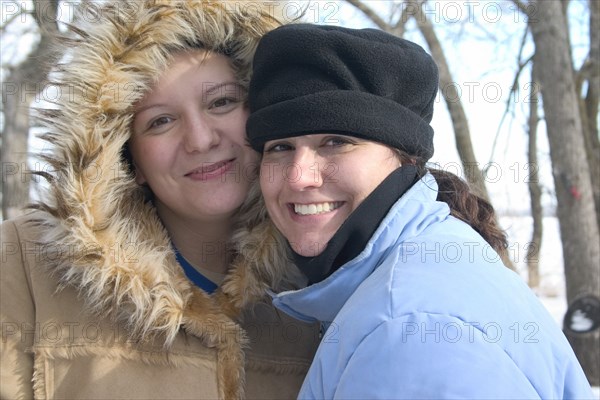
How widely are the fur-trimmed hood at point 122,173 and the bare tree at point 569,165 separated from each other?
12.5 feet

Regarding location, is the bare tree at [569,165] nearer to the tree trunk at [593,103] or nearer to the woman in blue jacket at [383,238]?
the tree trunk at [593,103]

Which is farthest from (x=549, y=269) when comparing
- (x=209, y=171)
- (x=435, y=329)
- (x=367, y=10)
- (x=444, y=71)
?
(x=435, y=329)

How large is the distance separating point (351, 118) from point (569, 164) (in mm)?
4182

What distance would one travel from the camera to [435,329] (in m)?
1.28

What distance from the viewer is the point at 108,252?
6.56ft

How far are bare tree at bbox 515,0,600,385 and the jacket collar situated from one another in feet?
12.9

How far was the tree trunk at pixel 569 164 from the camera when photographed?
532 cm

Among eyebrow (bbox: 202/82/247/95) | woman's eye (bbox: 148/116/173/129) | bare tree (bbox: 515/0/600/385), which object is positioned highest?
eyebrow (bbox: 202/82/247/95)

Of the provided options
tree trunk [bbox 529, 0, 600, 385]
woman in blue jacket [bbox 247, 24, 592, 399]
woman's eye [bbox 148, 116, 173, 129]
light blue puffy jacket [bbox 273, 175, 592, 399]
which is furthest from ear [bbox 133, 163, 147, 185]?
tree trunk [bbox 529, 0, 600, 385]

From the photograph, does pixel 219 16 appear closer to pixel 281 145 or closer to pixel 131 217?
pixel 281 145

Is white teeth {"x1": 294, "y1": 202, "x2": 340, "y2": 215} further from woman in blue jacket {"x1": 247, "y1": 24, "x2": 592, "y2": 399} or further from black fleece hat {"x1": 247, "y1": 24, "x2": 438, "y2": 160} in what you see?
black fleece hat {"x1": 247, "y1": 24, "x2": 438, "y2": 160}

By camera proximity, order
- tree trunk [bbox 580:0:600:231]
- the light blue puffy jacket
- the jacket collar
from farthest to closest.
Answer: tree trunk [bbox 580:0:600:231]
the jacket collar
the light blue puffy jacket

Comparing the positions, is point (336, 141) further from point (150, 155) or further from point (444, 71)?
point (444, 71)

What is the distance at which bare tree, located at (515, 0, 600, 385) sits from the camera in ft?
17.5
